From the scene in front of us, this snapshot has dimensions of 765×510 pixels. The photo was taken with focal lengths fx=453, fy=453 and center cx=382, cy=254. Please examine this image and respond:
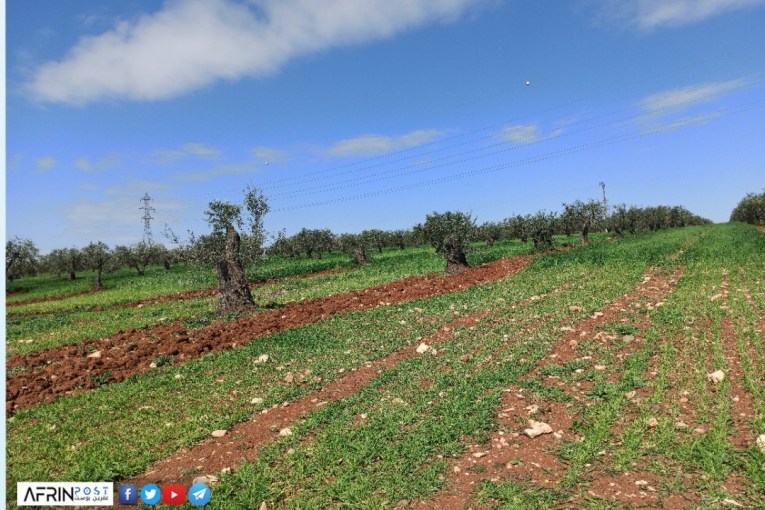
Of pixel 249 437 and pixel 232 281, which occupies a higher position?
pixel 232 281

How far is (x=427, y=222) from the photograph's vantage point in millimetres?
32000

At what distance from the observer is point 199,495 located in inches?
224

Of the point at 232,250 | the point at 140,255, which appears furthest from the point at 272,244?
the point at 140,255

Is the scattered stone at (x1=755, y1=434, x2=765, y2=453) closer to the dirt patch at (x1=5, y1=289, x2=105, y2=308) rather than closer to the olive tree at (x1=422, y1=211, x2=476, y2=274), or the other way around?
the olive tree at (x1=422, y1=211, x2=476, y2=274)

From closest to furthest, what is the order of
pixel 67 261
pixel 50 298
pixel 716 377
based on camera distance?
1. pixel 716 377
2. pixel 50 298
3. pixel 67 261

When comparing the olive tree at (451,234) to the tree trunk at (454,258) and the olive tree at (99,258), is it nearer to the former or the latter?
the tree trunk at (454,258)

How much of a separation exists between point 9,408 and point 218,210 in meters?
11.4

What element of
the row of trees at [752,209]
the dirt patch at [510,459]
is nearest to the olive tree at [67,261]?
the dirt patch at [510,459]

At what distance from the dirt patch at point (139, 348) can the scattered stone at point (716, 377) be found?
11.8 meters

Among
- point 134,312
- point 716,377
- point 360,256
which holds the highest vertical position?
point 360,256

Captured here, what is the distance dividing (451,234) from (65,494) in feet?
85.1

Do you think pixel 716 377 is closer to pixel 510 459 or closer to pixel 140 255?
pixel 510 459

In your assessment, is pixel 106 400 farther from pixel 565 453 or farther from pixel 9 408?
pixel 565 453

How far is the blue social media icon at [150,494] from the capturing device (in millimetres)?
5715
